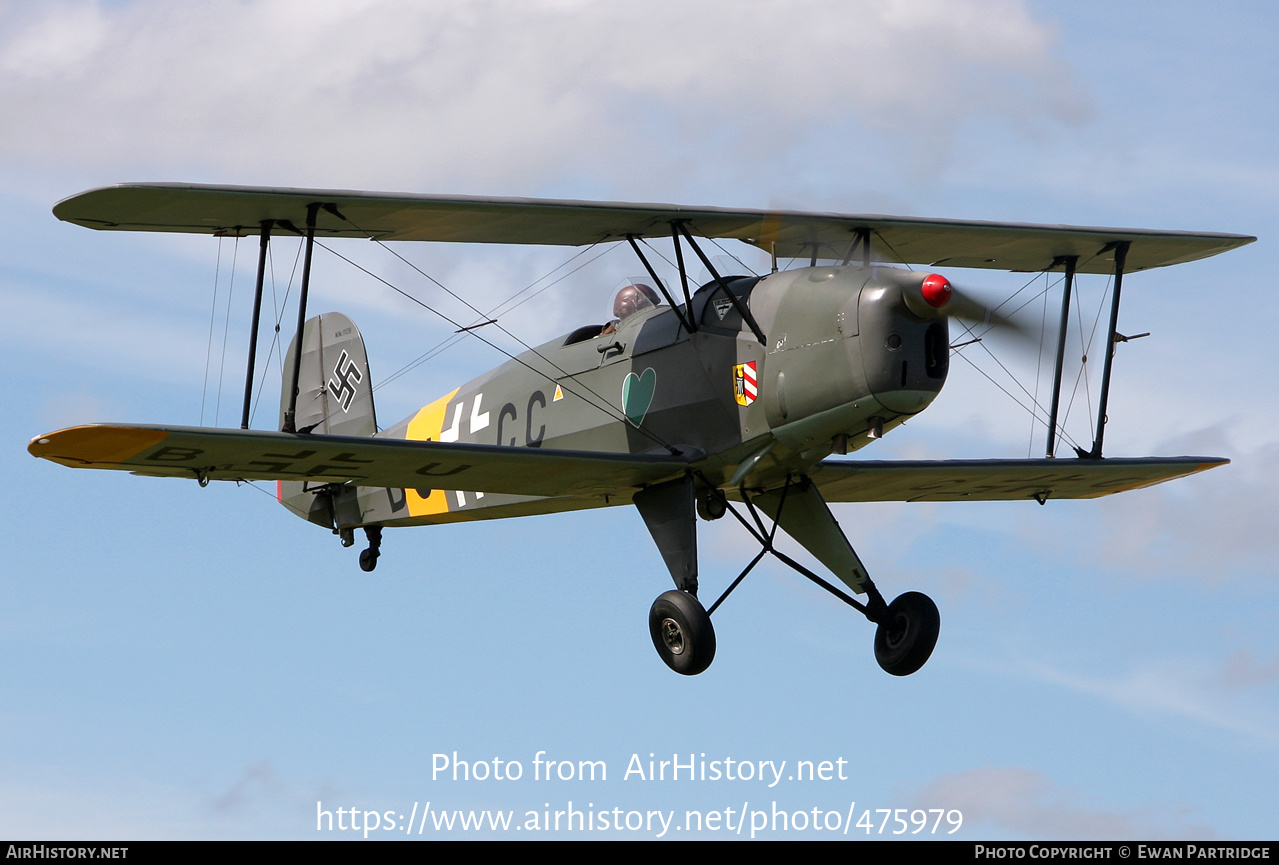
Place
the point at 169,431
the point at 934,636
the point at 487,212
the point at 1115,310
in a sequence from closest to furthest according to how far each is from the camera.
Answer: the point at 169,431 → the point at 487,212 → the point at 934,636 → the point at 1115,310

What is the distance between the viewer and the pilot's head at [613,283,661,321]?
1332cm

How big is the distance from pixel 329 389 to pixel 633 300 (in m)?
5.20

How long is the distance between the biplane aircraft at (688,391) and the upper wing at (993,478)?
1.3 inches

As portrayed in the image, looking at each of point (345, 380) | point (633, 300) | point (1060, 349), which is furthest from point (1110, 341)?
point (345, 380)

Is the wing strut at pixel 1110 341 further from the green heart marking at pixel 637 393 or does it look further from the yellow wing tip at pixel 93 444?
the yellow wing tip at pixel 93 444

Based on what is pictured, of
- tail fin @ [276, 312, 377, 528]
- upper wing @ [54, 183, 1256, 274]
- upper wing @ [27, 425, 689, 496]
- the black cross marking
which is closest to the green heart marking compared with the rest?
upper wing @ [27, 425, 689, 496]

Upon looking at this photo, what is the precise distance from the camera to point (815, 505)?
1352cm

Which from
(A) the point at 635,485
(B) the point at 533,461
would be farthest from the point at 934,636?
(B) the point at 533,461

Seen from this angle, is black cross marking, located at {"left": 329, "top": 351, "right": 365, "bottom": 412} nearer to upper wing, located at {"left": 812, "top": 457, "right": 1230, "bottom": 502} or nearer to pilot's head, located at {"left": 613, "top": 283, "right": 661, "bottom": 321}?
pilot's head, located at {"left": 613, "top": 283, "right": 661, "bottom": 321}

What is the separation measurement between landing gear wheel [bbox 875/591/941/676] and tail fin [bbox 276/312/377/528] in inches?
235

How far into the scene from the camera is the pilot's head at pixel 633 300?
43.7 ft

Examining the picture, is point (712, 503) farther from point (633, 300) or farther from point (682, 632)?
point (633, 300)

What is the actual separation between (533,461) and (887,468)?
123 inches

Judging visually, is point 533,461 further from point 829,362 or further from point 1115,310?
point 1115,310
